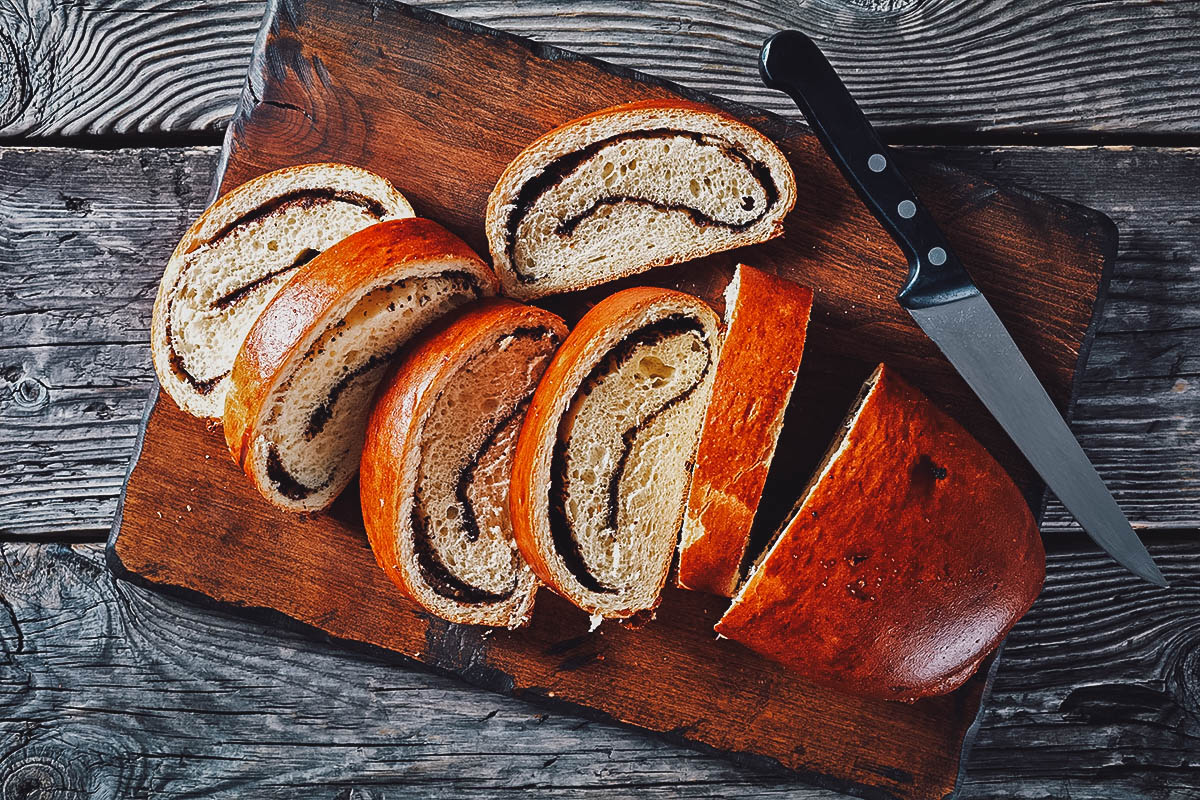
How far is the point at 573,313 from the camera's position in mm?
2211

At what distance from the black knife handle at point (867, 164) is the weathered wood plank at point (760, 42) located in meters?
0.34

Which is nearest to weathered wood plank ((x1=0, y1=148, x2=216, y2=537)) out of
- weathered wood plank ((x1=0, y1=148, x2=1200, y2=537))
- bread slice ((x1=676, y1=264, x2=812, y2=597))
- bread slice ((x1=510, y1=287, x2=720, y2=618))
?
weathered wood plank ((x1=0, y1=148, x2=1200, y2=537))

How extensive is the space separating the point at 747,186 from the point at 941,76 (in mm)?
745

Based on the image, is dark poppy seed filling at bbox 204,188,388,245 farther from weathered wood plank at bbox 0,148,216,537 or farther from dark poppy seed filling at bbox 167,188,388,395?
weathered wood plank at bbox 0,148,216,537

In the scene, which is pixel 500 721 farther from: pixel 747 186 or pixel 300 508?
pixel 747 186

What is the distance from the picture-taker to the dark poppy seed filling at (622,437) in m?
1.96

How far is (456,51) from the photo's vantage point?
7.23ft

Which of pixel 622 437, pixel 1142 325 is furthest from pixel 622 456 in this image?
pixel 1142 325

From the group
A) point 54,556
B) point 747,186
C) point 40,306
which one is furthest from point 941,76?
point 54,556

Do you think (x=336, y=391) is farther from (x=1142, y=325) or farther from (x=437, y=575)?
(x=1142, y=325)

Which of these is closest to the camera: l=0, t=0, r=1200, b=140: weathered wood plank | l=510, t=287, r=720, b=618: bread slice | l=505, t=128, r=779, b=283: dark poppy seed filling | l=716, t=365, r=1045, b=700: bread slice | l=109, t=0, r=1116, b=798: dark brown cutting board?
l=716, t=365, r=1045, b=700: bread slice

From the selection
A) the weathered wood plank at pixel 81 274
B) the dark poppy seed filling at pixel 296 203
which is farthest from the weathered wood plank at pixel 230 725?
the dark poppy seed filling at pixel 296 203

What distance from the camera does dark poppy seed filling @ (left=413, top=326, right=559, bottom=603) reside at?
201 centimetres

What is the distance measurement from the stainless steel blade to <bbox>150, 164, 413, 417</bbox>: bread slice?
1376 millimetres
